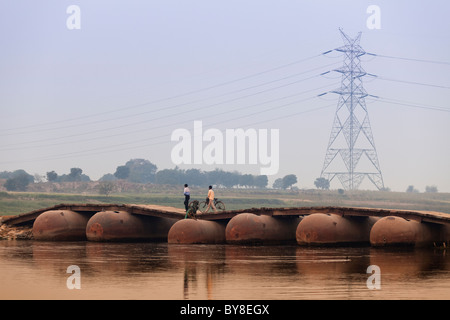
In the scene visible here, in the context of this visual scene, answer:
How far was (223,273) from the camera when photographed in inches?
1015

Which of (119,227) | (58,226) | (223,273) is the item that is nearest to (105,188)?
(58,226)

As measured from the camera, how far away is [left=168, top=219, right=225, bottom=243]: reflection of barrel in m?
42.0

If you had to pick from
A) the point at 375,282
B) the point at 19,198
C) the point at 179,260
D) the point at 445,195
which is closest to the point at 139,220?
the point at 179,260

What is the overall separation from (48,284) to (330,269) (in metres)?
A: 10.4

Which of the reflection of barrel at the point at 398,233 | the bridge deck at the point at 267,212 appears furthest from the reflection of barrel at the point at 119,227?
the reflection of barrel at the point at 398,233

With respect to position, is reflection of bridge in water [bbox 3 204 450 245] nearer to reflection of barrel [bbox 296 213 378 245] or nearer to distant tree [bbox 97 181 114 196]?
reflection of barrel [bbox 296 213 378 245]

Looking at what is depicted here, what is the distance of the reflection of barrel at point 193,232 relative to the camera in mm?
42031

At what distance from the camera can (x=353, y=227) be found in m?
42.2

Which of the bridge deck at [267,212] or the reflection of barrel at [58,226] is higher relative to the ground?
the bridge deck at [267,212]

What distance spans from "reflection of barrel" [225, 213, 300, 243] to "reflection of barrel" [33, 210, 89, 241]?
1101 cm

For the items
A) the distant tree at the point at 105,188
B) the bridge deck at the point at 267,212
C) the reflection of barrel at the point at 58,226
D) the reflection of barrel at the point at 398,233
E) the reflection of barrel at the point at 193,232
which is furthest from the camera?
the distant tree at the point at 105,188

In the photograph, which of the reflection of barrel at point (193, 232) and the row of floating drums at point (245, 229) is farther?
the reflection of barrel at point (193, 232)

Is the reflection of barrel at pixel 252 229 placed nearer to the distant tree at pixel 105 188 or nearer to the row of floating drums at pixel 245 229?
the row of floating drums at pixel 245 229

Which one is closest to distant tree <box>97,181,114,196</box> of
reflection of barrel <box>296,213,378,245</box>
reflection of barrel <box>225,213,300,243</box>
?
reflection of barrel <box>225,213,300,243</box>
